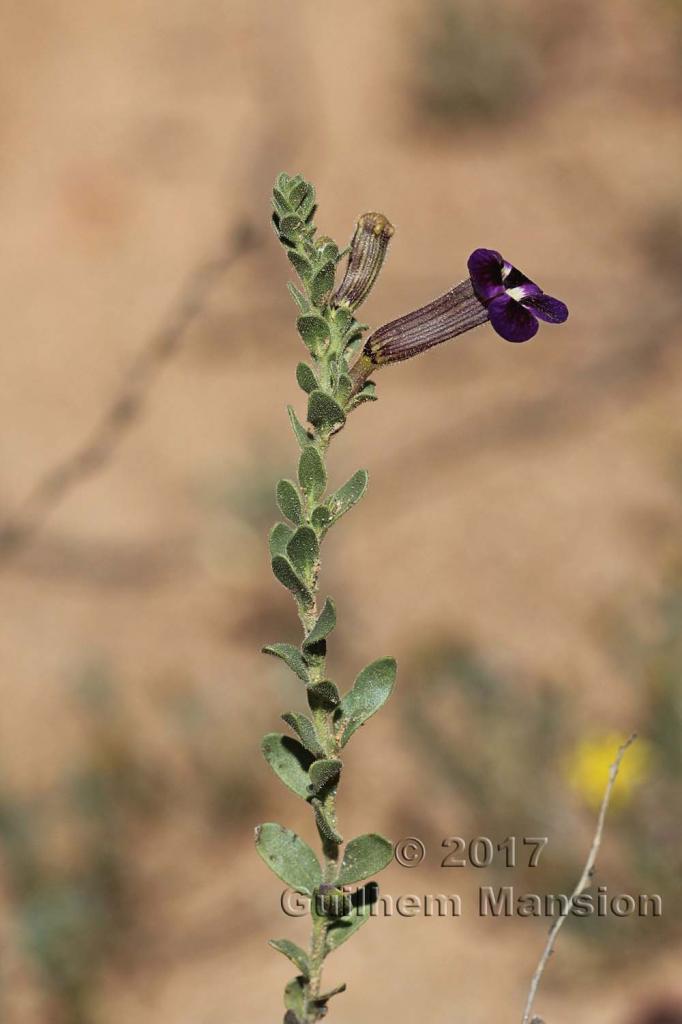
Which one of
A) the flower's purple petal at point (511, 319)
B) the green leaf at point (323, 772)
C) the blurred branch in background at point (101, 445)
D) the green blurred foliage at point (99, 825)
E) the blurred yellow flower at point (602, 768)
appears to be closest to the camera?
the green leaf at point (323, 772)

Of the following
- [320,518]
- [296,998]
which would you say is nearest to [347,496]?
[320,518]

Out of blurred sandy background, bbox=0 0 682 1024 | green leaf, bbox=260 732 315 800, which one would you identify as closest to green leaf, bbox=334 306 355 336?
green leaf, bbox=260 732 315 800

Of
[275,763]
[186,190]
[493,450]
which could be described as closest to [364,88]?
[186,190]

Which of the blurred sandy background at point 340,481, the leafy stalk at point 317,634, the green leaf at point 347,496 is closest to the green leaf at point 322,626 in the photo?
the leafy stalk at point 317,634

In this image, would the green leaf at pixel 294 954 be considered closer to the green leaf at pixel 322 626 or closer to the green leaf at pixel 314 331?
the green leaf at pixel 322 626

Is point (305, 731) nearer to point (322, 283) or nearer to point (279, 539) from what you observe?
point (279, 539)
